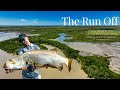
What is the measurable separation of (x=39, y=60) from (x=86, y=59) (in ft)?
2.88

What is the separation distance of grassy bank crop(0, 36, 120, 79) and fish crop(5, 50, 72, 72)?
0.82ft

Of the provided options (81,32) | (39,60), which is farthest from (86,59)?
(39,60)

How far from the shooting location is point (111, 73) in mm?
7410

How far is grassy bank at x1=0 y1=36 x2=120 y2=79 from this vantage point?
24.2ft

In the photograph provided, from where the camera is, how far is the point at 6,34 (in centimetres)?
747

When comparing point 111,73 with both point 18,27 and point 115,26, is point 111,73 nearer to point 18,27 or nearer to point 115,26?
point 115,26

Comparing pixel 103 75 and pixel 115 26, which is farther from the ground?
pixel 115 26

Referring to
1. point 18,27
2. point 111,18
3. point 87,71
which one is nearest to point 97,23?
point 111,18

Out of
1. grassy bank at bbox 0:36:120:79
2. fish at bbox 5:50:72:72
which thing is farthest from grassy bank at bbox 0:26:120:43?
fish at bbox 5:50:72:72

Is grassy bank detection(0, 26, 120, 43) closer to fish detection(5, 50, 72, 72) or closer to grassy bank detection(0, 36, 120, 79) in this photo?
grassy bank detection(0, 36, 120, 79)

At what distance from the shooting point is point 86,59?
7.48m
